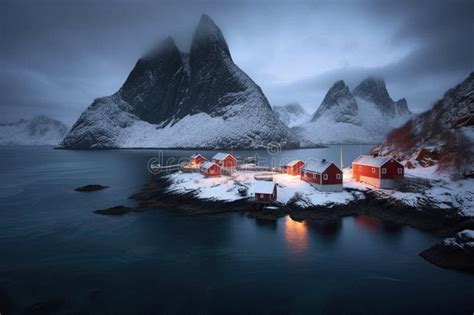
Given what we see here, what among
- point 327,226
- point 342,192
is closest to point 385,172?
point 342,192

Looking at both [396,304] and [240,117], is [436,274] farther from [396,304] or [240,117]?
[240,117]

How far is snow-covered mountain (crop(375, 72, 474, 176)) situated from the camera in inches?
1508

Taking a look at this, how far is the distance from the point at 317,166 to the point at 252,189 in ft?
34.4

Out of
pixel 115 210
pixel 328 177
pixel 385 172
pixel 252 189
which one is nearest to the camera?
pixel 385 172

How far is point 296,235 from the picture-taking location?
28.9 meters

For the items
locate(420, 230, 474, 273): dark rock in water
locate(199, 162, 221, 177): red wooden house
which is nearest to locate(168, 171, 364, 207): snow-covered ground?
locate(199, 162, 221, 177): red wooden house

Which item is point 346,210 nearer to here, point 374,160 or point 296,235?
point 296,235

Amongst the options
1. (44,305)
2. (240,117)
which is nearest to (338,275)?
(44,305)

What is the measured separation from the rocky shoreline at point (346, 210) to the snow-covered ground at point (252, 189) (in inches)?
33.2

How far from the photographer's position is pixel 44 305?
1711 centimetres

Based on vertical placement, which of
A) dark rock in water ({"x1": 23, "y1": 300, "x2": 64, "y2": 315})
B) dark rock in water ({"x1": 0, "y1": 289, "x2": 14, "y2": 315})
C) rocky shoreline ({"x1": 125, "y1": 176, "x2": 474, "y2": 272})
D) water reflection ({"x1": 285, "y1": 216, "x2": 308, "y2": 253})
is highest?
rocky shoreline ({"x1": 125, "y1": 176, "x2": 474, "y2": 272})

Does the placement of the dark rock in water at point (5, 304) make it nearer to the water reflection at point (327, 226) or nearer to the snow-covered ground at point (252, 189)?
the snow-covered ground at point (252, 189)

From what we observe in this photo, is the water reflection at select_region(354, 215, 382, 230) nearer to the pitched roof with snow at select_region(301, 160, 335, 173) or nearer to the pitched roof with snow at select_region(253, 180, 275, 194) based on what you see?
the pitched roof with snow at select_region(301, 160, 335, 173)

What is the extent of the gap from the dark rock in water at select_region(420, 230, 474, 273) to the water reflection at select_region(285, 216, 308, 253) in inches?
408
